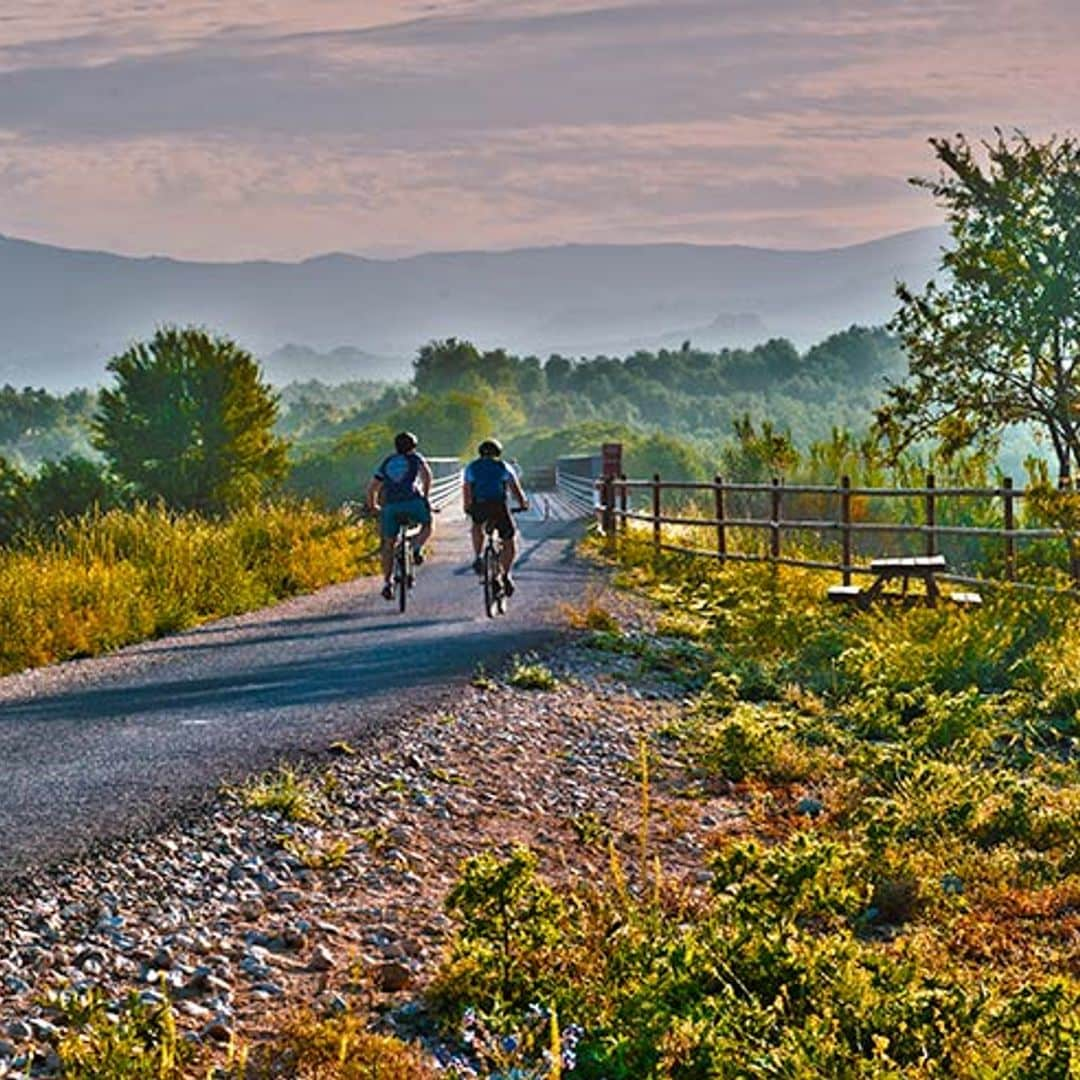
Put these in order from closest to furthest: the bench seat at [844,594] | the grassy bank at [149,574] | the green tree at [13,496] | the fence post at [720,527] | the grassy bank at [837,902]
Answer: the grassy bank at [837,902]
the grassy bank at [149,574]
the bench seat at [844,594]
the fence post at [720,527]
the green tree at [13,496]

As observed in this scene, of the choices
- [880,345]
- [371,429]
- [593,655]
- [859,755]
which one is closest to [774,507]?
[593,655]

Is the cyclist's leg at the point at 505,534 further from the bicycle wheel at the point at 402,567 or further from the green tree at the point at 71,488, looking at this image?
the green tree at the point at 71,488

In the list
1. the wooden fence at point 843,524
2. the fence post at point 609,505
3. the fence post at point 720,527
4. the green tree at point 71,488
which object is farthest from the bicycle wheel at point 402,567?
the green tree at point 71,488

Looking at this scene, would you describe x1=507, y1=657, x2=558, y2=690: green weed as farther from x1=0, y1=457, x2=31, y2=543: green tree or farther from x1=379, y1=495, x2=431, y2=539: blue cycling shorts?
x1=0, y1=457, x2=31, y2=543: green tree

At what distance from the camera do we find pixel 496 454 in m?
17.6

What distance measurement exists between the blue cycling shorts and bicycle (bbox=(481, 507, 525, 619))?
69 centimetres

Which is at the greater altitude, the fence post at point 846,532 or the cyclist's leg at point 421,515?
the cyclist's leg at point 421,515

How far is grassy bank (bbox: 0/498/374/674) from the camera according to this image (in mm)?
16406

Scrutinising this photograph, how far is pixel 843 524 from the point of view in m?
21.0

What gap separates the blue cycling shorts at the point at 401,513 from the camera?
58.5ft

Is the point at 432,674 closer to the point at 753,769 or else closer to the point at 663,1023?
the point at 753,769

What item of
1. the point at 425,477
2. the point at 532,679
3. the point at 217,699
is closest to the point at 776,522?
the point at 425,477

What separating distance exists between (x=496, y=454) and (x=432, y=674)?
3.91m

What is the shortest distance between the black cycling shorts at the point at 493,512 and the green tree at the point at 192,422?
126 ft
